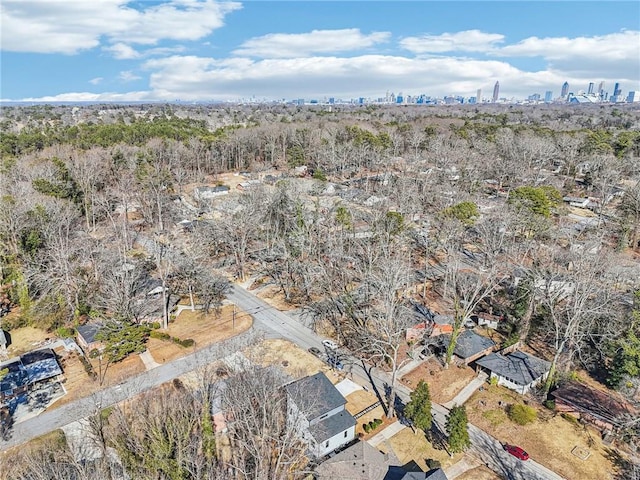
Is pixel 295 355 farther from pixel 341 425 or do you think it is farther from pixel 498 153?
pixel 498 153

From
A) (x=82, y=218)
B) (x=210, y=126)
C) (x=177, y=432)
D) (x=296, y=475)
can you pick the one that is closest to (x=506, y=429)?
(x=296, y=475)

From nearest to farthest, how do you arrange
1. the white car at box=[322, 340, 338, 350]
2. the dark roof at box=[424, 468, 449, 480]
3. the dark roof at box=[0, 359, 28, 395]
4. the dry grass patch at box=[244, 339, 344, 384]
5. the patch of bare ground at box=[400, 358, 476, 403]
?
1. the dark roof at box=[424, 468, 449, 480]
2. the patch of bare ground at box=[400, 358, 476, 403]
3. the dark roof at box=[0, 359, 28, 395]
4. the dry grass patch at box=[244, 339, 344, 384]
5. the white car at box=[322, 340, 338, 350]

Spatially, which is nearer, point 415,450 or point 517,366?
point 415,450

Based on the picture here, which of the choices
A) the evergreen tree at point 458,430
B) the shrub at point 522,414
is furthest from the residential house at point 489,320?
the evergreen tree at point 458,430

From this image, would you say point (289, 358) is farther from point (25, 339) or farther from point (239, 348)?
point (25, 339)

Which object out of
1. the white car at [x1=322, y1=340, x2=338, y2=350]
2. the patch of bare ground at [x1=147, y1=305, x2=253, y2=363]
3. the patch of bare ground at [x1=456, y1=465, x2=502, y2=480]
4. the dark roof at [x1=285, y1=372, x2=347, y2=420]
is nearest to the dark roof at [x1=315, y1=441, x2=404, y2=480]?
the dark roof at [x1=285, y1=372, x2=347, y2=420]

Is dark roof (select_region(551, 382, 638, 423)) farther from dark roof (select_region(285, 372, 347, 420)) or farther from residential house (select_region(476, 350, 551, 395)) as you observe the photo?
dark roof (select_region(285, 372, 347, 420))

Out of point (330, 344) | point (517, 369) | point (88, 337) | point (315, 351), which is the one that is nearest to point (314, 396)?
point (315, 351)
